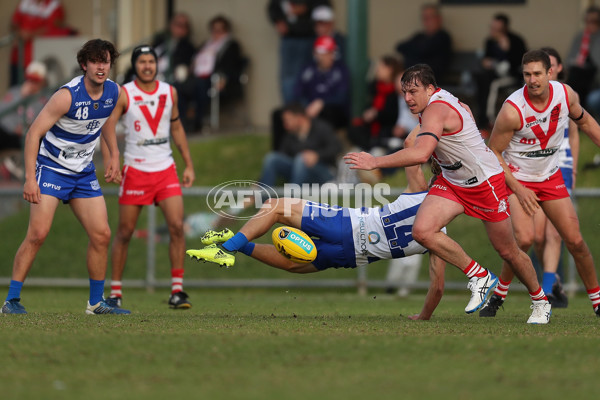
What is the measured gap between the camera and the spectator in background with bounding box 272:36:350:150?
16.3 metres

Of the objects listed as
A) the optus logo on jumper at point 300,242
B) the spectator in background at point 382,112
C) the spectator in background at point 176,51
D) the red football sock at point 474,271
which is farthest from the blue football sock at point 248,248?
the spectator in background at point 176,51

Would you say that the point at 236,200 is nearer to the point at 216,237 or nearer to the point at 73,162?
the point at 73,162

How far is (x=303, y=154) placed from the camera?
1485 cm

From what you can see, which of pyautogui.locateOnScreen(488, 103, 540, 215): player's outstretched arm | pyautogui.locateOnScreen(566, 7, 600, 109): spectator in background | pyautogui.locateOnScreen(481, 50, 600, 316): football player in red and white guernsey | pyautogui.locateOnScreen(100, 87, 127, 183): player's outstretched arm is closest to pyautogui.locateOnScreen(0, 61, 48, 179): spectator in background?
pyautogui.locateOnScreen(100, 87, 127, 183): player's outstretched arm

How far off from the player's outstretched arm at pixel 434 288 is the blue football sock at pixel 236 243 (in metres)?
1.57

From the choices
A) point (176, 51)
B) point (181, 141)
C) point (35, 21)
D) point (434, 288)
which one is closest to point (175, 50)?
point (176, 51)

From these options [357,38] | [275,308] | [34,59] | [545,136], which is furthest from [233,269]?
[34,59]

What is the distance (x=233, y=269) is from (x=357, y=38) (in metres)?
4.76

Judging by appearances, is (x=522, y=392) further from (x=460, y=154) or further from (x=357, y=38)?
(x=357, y=38)

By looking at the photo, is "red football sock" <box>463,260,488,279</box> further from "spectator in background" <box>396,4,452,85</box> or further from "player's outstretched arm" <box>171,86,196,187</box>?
"spectator in background" <box>396,4,452,85</box>

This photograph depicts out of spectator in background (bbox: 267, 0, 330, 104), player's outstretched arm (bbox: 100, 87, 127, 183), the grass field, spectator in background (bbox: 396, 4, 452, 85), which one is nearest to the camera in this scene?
the grass field

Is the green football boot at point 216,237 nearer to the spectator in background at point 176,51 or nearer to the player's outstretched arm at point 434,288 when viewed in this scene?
the player's outstretched arm at point 434,288

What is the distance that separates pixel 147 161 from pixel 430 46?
7645mm

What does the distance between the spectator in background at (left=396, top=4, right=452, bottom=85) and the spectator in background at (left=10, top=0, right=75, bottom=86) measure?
6.98 meters
